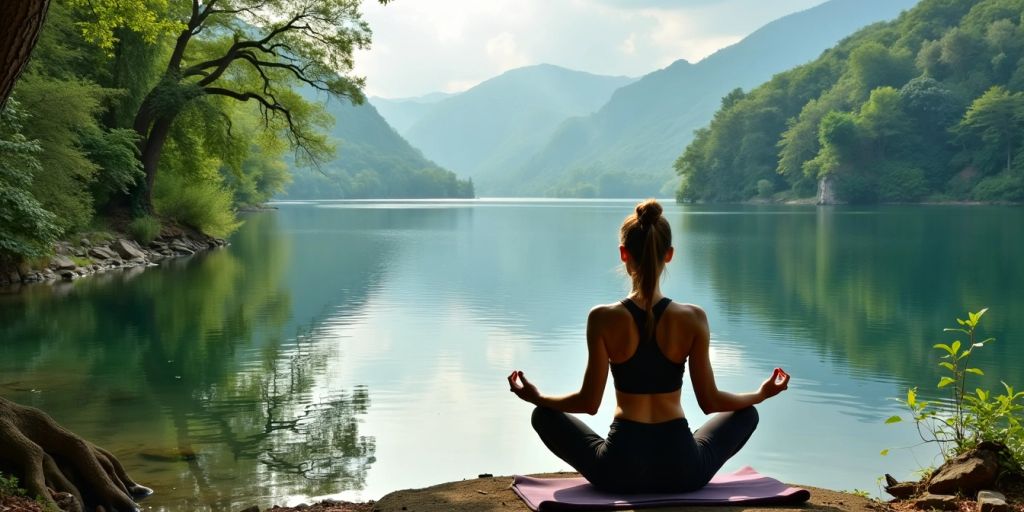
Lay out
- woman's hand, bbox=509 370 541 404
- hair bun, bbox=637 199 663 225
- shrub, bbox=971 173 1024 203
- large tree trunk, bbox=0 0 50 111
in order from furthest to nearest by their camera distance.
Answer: shrub, bbox=971 173 1024 203, woman's hand, bbox=509 370 541 404, hair bun, bbox=637 199 663 225, large tree trunk, bbox=0 0 50 111

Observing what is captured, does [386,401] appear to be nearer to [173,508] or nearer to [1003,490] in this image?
[173,508]

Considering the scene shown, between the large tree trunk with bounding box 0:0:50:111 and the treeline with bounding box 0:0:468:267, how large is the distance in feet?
56.6

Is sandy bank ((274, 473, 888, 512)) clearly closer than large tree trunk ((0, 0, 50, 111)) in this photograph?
No

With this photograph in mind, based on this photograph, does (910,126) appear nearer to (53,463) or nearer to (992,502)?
(992,502)

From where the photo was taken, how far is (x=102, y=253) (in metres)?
28.8

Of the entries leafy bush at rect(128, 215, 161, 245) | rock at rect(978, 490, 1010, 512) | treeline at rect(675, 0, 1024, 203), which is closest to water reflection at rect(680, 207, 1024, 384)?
rock at rect(978, 490, 1010, 512)

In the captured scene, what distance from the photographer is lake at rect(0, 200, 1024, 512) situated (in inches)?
345

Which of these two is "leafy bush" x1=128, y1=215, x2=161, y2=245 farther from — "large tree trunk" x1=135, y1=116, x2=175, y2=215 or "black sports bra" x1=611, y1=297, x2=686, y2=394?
"black sports bra" x1=611, y1=297, x2=686, y2=394

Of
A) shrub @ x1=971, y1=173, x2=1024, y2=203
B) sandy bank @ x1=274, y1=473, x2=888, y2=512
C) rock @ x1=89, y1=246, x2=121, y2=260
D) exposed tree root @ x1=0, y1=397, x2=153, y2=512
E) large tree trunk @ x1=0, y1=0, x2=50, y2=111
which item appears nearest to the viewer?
large tree trunk @ x1=0, y1=0, x2=50, y2=111

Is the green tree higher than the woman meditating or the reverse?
higher

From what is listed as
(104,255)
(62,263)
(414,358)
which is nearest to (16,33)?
(414,358)

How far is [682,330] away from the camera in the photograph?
4727mm

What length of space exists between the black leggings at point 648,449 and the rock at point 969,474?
4.75 ft

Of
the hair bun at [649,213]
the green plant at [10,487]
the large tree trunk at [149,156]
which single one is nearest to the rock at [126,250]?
the large tree trunk at [149,156]
